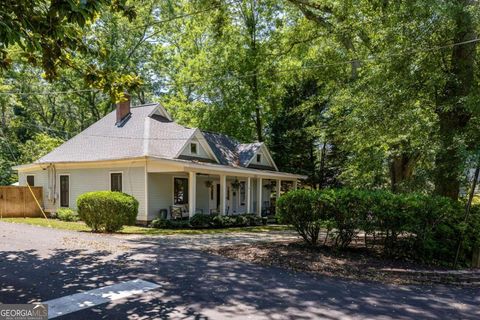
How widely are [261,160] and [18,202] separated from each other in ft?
46.2

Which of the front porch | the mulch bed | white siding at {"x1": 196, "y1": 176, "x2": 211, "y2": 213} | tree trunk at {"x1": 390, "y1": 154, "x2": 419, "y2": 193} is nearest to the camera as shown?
the mulch bed

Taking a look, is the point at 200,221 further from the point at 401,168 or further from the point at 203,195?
the point at 401,168

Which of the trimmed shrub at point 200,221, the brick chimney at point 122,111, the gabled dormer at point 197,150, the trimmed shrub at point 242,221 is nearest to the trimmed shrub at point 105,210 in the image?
the trimmed shrub at point 200,221

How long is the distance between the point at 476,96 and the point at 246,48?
2243 centimetres

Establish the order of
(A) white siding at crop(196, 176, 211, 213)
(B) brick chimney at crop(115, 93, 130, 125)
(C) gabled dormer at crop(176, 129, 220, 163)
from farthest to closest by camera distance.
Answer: (B) brick chimney at crop(115, 93, 130, 125), (A) white siding at crop(196, 176, 211, 213), (C) gabled dormer at crop(176, 129, 220, 163)

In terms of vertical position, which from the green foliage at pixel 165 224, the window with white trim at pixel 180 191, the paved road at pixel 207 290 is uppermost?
the window with white trim at pixel 180 191

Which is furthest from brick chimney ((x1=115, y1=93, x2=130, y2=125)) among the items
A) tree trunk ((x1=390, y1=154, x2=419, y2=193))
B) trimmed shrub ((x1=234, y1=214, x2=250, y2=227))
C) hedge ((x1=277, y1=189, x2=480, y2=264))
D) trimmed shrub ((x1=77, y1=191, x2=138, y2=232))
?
hedge ((x1=277, y1=189, x2=480, y2=264))

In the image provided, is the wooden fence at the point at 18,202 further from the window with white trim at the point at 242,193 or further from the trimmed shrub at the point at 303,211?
the trimmed shrub at the point at 303,211

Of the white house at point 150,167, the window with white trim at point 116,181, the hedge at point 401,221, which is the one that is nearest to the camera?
the hedge at point 401,221

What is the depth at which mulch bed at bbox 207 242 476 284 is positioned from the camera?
7.33m

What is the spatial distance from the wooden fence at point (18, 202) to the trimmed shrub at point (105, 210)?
28.2 feet

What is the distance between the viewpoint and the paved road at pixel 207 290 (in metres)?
5.03

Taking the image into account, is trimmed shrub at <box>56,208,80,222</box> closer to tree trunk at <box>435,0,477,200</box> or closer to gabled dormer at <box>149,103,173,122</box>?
gabled dormer at <box>149,103,173,122</box>

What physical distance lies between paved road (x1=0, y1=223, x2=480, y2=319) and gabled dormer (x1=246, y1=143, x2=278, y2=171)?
15.1 m
